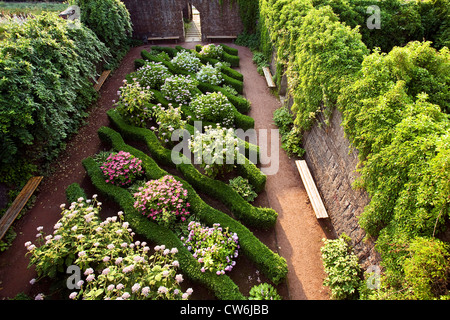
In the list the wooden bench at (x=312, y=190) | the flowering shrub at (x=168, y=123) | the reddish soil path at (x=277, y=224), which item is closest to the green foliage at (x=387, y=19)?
the reddish soil path at (x=277, y=224)

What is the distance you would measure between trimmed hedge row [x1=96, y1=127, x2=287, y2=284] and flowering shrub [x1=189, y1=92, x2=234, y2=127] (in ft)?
8.14

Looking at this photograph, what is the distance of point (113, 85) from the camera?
12383 mm

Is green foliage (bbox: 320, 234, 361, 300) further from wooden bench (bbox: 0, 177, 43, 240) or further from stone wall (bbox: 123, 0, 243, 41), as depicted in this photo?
stone wall (bbox: 123, 0, 243, 41)

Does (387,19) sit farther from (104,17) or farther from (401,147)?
(104,17)

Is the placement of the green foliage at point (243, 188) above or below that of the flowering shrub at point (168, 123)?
below

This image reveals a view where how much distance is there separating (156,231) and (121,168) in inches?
95.9

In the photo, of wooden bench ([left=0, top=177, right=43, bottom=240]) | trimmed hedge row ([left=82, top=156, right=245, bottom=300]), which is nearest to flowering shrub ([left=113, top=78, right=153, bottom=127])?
trimmed hedge row ([left=82, top=156, right=245, bottom=300])

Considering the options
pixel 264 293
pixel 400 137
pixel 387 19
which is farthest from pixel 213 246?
pixel 387 19

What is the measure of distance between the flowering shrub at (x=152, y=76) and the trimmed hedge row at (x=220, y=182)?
2507mm

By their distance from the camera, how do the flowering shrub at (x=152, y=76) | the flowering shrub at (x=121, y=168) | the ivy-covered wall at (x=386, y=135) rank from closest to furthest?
1. the ivy-covered wall at (x=386, y=135)
2. the flowering shrub at (x=121, y=168)
3. the flowering shrub at (x=152, y=76)

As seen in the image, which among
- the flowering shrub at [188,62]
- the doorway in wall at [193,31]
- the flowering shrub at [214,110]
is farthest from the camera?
the doorway in wall at [193,31]

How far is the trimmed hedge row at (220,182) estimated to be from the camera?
695 centimetres

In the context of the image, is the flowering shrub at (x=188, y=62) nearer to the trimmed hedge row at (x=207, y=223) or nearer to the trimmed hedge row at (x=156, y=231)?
the trimmed hedge row at (x=156, y=231)

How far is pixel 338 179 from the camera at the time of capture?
22.7ft
